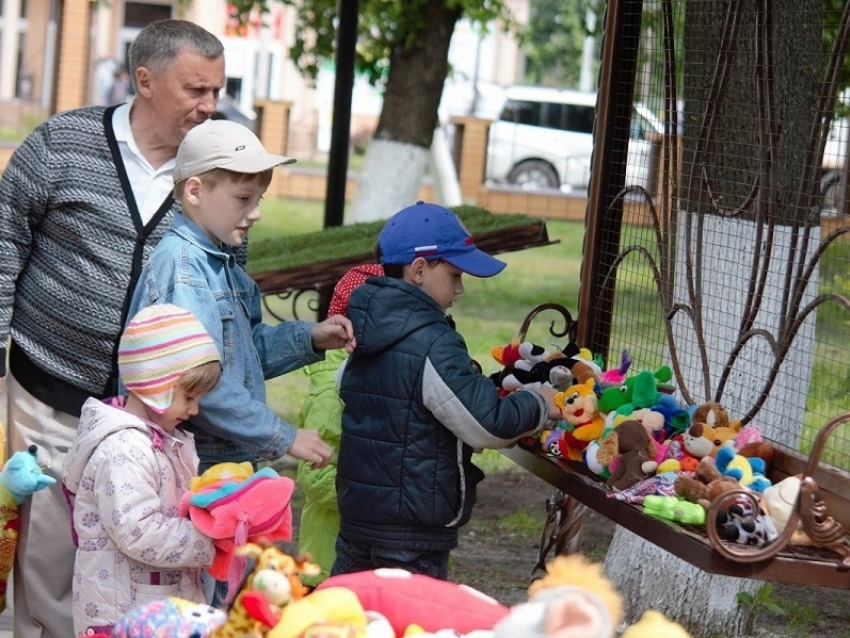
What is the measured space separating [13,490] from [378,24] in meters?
7.52

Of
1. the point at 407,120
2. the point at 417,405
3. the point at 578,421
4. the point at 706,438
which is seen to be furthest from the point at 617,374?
the point at 407,120

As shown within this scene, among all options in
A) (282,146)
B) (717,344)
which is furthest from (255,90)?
(717,344)

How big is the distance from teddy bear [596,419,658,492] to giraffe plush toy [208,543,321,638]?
3.74 ft

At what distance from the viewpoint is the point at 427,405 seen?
10.6 ft

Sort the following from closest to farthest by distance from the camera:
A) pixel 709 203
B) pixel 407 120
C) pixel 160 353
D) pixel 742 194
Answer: pixel 160 353 → pixel 709 203 → pixel 742 194 → pixel 407 120

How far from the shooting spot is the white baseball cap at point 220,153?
9.78 ft

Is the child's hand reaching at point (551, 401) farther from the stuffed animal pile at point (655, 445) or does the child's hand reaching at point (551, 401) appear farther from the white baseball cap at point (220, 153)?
the white baseball cap at point (220, 153)

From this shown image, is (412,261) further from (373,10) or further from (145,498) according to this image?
(373,10)

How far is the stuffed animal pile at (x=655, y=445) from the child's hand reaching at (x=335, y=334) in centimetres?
62

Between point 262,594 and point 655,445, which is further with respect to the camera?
point 655,445

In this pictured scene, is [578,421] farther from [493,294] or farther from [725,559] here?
[493,294]

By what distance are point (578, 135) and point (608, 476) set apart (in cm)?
2278

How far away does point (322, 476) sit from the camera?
14.3 ft

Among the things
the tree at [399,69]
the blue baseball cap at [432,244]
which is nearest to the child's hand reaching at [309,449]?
the blue baseball cap at [432,244]
